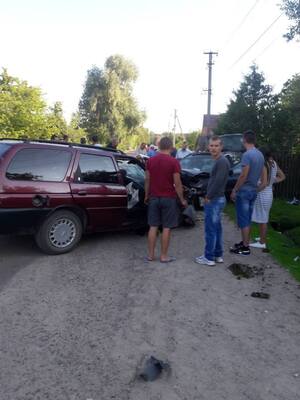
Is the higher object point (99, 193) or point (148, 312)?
point (99, 193)

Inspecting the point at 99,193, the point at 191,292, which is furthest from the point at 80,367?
the point at 99,193

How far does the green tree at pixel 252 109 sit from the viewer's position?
18.5 m

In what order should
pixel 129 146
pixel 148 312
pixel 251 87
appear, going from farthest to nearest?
pixel 129 146 < pixel 251 87 < pixel 148 312

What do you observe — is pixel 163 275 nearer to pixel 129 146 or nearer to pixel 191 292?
pixel 191 292

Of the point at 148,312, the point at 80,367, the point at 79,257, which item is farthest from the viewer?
the point at 79,257

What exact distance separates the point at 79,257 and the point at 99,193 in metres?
1.12

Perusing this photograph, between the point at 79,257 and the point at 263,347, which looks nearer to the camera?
the point at 263,347

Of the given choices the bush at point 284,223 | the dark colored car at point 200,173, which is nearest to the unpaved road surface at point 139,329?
the bush at point 284,223

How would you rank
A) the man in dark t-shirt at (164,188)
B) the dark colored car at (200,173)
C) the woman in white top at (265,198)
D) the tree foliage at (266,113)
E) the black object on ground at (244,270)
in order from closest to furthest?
the black object on ground at (244,270) → the man in dark t-shirt at (164,188) → the woman in white top at (265,198) → the dark colored car at (200,173) → the tree foliage at (266,113)

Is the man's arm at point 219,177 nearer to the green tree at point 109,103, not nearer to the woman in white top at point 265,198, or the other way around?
the woman in white top at point 265,198

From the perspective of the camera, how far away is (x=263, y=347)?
3.64 m

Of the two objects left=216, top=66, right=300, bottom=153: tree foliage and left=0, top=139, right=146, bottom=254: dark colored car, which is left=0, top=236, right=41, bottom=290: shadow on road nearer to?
left=0, top=139, right=146, bottom=254: dark colored car

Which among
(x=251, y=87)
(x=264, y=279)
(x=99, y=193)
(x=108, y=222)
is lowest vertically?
(x=264, y=279)

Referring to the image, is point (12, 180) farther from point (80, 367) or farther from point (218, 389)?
point (218, 389)
